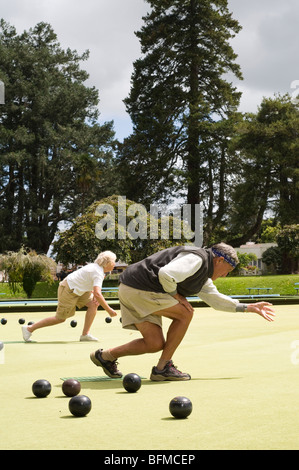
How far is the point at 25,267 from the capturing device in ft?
97.4

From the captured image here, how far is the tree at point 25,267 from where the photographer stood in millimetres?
29328

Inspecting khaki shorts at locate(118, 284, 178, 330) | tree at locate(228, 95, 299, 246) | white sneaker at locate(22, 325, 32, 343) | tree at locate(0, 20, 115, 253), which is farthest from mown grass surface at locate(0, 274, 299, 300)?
khaki shorts at locate(118, 284, 178, 330)

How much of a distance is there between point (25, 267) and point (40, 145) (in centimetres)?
2340

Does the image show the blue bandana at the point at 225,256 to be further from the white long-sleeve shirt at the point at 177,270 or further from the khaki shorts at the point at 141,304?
the khaki shorts at the point at 141,304

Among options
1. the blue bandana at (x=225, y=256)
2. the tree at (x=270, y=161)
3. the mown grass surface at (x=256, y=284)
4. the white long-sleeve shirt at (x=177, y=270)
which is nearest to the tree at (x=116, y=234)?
the mown grass surface at (x=256, y=284)

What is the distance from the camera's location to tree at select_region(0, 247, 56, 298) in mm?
29328

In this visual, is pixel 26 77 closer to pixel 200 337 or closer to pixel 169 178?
pixel 169 178

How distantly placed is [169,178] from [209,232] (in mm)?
4432

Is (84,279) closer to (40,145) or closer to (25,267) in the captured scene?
(25,267)

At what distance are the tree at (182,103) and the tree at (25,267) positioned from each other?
16.5 metres

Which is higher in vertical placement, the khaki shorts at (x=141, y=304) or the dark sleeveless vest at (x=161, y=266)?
the dark sleeveless vest at (x=161, y=266)

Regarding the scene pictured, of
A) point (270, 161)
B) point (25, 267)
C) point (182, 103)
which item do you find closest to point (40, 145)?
point (182, 103)
